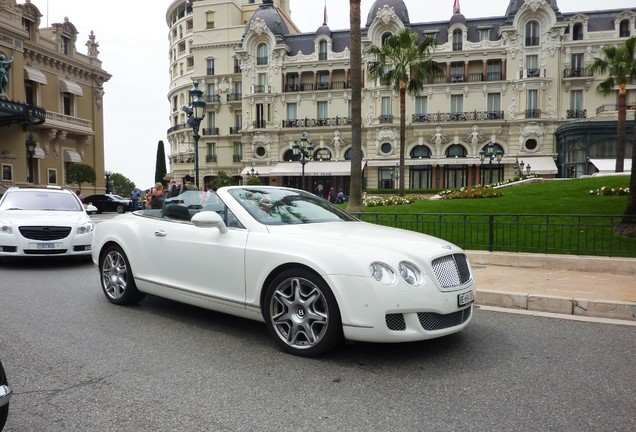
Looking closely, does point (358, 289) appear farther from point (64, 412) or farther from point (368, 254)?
point (64, 412)

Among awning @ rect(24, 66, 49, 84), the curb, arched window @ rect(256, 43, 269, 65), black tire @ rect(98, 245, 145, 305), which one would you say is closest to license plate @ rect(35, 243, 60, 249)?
black tire @ rect(98, 245, 145, 305)

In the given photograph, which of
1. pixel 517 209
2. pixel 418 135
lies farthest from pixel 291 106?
pixel 517 209

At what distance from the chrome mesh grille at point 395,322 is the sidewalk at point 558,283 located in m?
3.01

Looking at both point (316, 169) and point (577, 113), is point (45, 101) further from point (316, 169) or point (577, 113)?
point (577, 113)

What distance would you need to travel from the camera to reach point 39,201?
392 inches

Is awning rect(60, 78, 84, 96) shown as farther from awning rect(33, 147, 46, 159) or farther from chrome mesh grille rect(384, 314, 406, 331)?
chrome mesh grille rect(384, 314, 406, 331)

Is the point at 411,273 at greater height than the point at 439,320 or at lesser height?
greater

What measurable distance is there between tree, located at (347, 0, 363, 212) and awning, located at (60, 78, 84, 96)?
36521 mm

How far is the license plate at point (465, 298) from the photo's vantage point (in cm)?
398

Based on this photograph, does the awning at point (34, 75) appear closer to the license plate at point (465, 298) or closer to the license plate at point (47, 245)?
the license plate at point (47, 245)

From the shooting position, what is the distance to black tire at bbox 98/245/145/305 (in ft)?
18.7

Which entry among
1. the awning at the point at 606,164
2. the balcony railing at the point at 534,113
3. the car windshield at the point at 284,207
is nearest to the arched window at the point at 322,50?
the balcony railing at the point at 534,113

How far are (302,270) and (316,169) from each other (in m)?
43.3

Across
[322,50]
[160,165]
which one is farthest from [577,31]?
[160,165]
